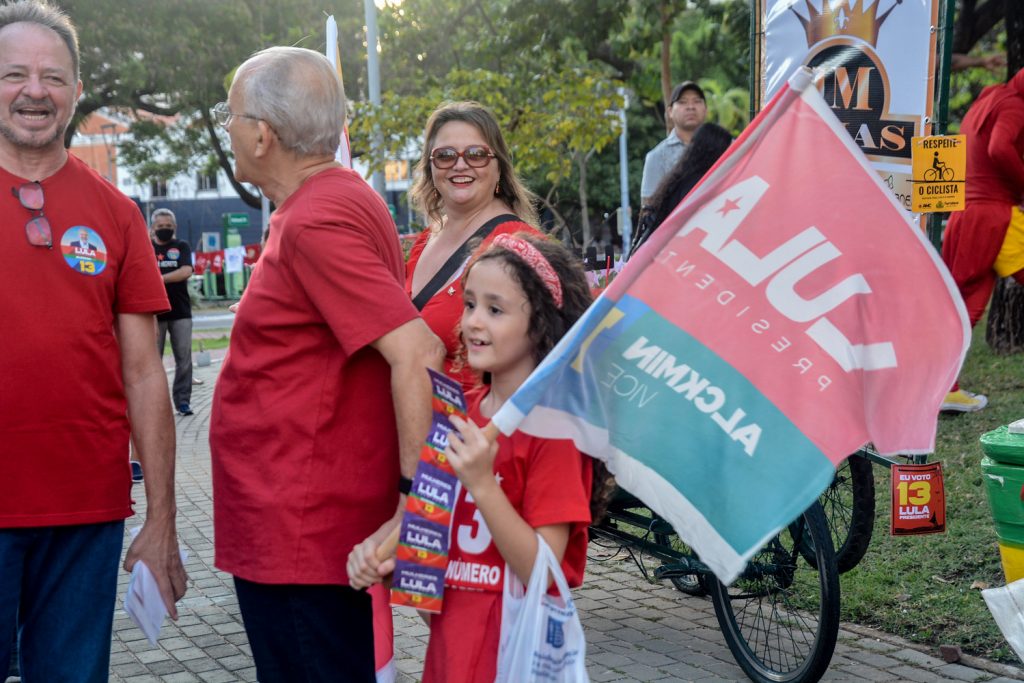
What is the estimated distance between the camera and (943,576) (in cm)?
520

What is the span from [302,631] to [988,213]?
20.7ft

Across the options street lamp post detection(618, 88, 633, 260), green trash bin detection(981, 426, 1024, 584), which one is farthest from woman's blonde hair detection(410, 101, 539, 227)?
street lamp post detection(618, 88, 633, 260)

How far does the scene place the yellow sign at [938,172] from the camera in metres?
4.91

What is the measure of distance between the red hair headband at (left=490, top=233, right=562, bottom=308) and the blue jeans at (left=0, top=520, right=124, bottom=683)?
1196mm

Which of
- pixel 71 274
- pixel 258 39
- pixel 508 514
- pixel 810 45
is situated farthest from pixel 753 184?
pixel 258 39

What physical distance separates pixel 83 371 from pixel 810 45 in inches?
153

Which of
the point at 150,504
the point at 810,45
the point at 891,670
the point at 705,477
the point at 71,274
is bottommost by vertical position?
the point at 891,670

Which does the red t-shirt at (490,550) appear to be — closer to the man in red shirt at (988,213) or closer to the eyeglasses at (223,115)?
the eyeglasses at (223,115)

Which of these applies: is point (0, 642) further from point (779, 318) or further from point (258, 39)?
point (258, 39)

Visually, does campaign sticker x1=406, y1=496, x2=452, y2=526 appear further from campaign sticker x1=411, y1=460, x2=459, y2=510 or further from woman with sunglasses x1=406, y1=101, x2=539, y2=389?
woman with sunglasses x1=406, y1=101, x2=539, y2=389

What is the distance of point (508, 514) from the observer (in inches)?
93.8

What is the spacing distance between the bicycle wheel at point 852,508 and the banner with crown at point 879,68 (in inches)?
47.9

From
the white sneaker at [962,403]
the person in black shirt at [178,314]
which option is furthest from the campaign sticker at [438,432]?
the person in black shirt at [178,314]

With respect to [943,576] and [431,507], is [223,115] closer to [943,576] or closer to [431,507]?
[431,507]
